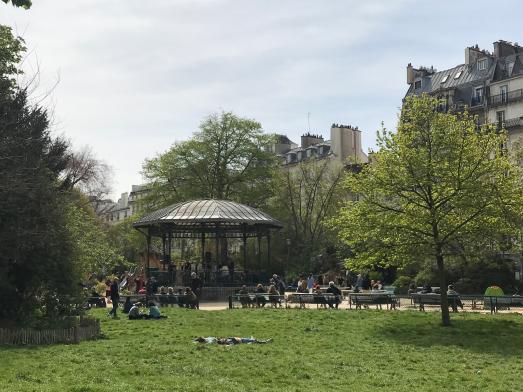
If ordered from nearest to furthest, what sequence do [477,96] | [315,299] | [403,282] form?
[315,299]
[403,282]
[477,96]

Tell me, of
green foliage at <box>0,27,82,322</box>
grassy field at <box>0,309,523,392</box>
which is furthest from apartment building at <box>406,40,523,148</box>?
green foliage at <box>0,27,82,322</box>

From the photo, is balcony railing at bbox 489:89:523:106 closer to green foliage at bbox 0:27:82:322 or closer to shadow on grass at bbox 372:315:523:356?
shadow on grass at bbox 372:315:523:356

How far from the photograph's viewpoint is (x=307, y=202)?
56969 millimetres

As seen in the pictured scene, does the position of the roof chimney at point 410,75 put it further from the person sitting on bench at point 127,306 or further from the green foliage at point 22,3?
the green foliage at point 22,3

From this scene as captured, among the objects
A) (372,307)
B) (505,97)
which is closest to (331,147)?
(505,97)

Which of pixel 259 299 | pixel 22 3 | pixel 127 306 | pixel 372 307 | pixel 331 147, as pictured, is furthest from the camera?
pixel 331 147

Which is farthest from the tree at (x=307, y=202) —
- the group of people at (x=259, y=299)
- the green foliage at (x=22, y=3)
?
the green foliage at (x=22, y=3)

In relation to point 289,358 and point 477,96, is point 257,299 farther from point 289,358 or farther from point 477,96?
point 477,96

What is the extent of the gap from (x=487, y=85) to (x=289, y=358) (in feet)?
162

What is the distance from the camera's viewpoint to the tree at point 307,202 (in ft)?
183

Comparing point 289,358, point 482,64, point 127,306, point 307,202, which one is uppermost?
point 482,64

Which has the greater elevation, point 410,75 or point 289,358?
point 410,75

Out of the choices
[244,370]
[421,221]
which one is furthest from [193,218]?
[244,370]

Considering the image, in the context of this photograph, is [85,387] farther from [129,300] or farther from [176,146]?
[176,146]
